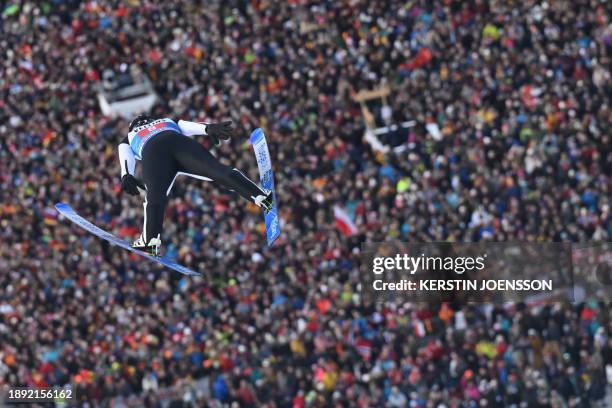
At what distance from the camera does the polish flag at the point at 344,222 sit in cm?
2720

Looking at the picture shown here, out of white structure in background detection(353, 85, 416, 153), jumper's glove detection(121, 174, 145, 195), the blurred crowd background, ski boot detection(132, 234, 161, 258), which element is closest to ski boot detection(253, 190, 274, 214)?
ski boot detection(132, 234, 161, 258)

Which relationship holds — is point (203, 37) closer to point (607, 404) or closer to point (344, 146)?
point (344, 146)

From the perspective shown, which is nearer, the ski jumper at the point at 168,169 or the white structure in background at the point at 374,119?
the ski jumper at the point at 168,169

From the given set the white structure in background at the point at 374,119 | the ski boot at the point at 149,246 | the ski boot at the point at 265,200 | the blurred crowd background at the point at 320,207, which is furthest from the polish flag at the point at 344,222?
the ski boot at the point at 149,246

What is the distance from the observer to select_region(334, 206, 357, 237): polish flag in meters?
27.2

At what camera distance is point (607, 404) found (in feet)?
77.7

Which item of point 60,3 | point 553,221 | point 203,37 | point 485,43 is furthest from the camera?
point 60,3

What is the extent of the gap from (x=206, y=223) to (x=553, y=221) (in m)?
6.52

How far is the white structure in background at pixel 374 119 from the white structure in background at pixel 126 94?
5.34 meters

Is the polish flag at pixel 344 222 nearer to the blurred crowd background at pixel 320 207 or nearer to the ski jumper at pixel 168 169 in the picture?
the blurred crowd background at pixel 320 207

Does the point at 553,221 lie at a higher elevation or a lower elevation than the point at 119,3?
lower

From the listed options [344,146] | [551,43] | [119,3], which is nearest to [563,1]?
[551,43]

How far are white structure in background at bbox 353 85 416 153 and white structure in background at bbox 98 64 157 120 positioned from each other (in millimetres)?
5335

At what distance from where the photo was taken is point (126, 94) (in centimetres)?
3388
